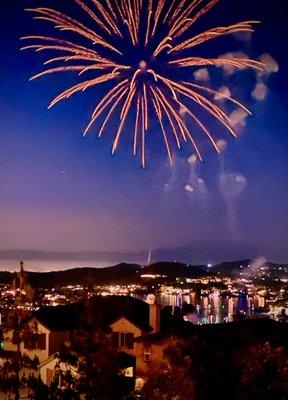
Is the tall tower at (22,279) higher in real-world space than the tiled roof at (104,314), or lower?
higher

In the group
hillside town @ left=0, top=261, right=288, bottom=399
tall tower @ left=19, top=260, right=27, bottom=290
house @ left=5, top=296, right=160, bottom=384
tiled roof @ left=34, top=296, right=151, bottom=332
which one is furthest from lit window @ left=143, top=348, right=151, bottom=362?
tall tower @ left=19, top=260, right=27, bottom=290

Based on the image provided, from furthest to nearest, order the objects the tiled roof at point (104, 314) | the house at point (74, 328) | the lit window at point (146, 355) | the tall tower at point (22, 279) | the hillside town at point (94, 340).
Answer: the tiled roof at point (104, 314)
the house at point (74, 328)
the lit window at point (146, 355)
the tall tower at point (22, 279)
the hillside town at point (94, 340)

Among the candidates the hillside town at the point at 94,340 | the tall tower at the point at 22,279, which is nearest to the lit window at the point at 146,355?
the hillside town at the point at 94,340

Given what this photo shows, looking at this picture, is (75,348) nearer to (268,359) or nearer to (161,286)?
(268,359)

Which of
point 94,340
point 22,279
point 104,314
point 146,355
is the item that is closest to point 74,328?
point 104,314

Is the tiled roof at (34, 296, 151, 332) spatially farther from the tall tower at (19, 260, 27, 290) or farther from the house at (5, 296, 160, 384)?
the tall tower at (19, 260, 27, 290)

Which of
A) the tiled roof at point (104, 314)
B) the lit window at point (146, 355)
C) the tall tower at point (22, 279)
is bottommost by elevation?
the lit window at point (146, 355)

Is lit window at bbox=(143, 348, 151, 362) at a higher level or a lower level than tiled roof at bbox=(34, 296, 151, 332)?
lower

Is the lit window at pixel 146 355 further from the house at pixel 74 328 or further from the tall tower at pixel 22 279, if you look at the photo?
the tall tower at pixel 22 279

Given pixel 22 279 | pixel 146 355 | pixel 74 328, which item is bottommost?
pixel 146 355

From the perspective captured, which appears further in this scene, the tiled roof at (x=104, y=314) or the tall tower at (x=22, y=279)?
the tiled roof at (x=104, y=314)

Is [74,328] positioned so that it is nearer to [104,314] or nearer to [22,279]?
[104,314]

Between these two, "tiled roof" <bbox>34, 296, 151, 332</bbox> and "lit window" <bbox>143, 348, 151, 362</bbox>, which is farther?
"tiled roof" <bbox>34, 296, 151, 332</bbox>

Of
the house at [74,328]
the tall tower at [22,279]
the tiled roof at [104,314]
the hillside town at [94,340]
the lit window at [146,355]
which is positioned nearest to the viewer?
the hillside town at [94,340]
